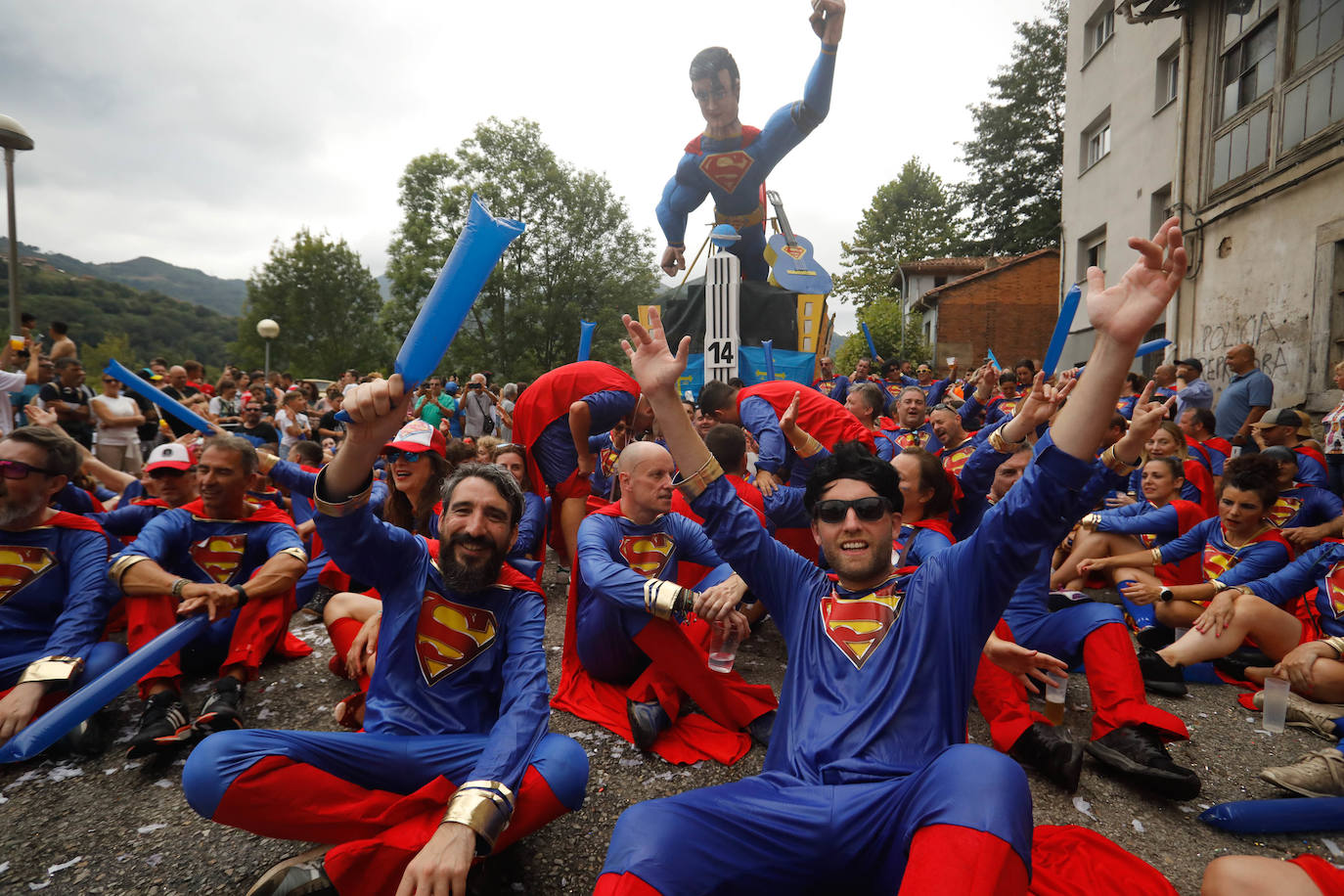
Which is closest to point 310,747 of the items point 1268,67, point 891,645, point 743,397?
point 891,645

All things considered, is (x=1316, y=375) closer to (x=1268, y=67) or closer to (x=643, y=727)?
(x=1268, y=67)

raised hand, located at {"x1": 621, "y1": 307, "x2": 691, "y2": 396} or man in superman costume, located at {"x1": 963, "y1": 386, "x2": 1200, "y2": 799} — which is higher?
Result: raised hand, located at {"x1": 621, "y1": 307, "x2": 691, "y2": 396}

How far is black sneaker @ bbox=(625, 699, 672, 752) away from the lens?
3.18 metres

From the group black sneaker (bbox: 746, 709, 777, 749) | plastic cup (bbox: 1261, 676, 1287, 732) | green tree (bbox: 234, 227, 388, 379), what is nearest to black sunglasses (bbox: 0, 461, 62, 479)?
black sneaker (bbox: 746, 709, 777, 749)

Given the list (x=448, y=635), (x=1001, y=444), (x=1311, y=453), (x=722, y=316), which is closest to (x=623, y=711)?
(x=448, y=635)

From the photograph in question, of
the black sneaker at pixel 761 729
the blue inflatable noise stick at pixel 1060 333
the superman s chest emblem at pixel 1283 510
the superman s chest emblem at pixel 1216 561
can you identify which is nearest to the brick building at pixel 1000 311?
the superman s chest emblem at pixel 1283 510

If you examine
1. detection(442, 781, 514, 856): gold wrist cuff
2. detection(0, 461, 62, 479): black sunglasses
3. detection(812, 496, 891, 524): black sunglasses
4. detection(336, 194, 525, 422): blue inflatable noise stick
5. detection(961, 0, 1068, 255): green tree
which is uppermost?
detection(961, 0, 1068, 255): green tree

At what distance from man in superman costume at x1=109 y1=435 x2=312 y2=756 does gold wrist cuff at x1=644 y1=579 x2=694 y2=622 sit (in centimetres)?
194

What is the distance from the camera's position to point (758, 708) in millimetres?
3426

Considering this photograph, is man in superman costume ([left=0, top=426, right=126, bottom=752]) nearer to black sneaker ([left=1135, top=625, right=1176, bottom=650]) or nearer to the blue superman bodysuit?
black sneaker ([left=1135, top=625, right=1176, bottom=650])

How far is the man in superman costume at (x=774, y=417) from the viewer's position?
4902 millimetres

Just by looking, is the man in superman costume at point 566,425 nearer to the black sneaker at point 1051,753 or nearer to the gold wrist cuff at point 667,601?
the gold wrist cuff at point 667,601

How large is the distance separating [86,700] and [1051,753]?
4001mm

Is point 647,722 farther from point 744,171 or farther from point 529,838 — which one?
point 744,171
